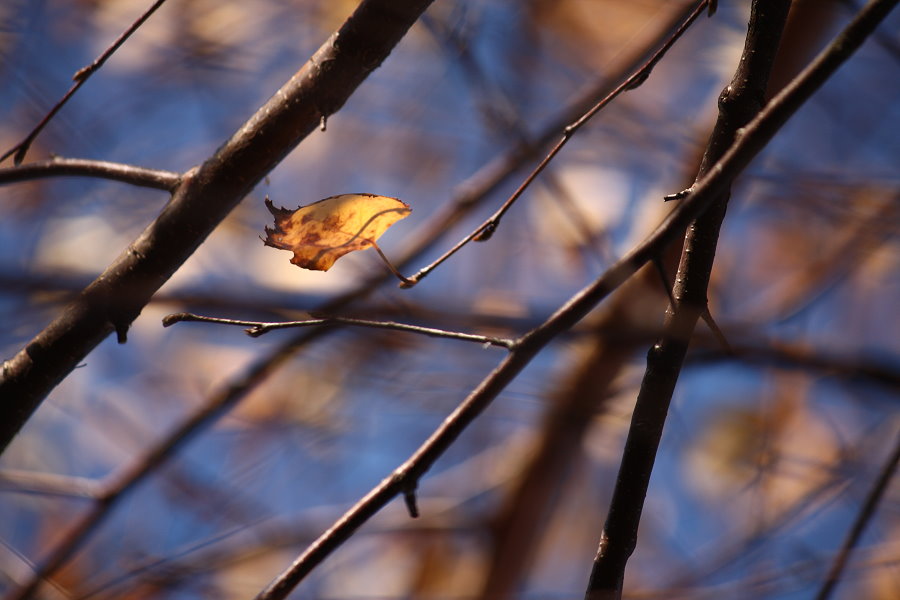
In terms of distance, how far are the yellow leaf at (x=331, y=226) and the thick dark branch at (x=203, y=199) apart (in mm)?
40

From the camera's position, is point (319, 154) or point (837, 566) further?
point (319, 154)

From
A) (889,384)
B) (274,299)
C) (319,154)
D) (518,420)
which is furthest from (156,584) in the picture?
(889,384)

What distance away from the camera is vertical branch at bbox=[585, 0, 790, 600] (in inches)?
14.3

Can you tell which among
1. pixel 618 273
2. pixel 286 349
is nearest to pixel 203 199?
pixel 618 273

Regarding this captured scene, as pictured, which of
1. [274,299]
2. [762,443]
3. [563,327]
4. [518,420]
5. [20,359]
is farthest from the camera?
[518,420]

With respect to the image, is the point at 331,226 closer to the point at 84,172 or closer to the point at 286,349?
the point at 84,172

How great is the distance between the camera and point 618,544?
378 millimetres

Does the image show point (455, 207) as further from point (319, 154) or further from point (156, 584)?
point (156, 584)

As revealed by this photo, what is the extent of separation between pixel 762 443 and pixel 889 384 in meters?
0.28

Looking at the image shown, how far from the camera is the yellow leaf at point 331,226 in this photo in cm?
40

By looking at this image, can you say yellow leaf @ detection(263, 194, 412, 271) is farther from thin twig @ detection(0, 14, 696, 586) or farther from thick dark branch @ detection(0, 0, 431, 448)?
thin twig @ detection(0, 14, 696, 586)

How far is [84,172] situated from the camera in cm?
46

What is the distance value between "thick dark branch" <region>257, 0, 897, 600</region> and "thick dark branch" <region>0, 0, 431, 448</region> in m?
0.19

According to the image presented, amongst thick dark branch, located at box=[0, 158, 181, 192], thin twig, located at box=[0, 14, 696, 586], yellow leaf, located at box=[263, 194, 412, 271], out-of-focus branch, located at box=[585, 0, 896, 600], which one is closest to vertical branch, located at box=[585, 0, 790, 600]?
out-of-focus branch, located at box=[585, 0, 896, 600]
